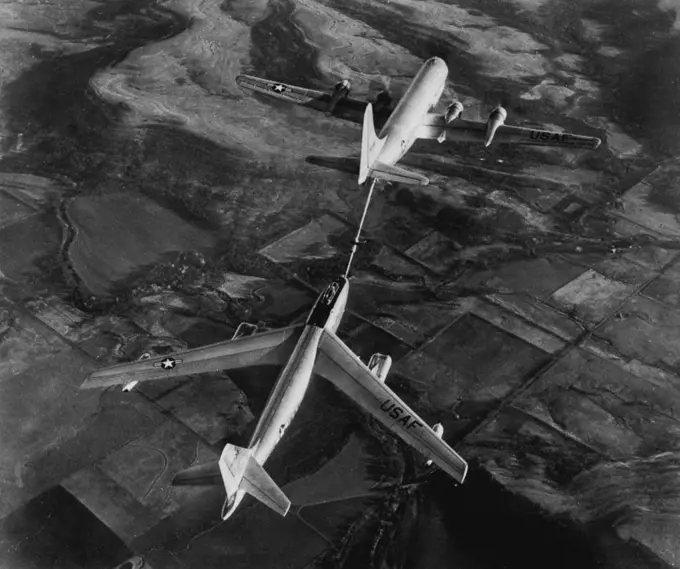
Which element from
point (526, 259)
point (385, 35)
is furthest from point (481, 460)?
point (385, 35)

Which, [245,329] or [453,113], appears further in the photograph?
[453,113]

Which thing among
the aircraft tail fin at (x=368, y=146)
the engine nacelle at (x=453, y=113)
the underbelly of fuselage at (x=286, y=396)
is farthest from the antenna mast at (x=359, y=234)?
the underbelly of fuselage at (x=286, y=396)

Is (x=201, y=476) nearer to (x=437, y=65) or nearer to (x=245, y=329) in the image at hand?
(x=245, y=329)

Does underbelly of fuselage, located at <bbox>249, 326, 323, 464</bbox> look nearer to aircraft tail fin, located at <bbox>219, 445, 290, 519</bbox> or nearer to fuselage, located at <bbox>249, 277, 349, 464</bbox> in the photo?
fuselage, located at <bbox>249, 277, 349, 464</bbox>

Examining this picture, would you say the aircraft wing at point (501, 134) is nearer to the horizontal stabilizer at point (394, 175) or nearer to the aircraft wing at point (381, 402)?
the horizontal stabilizer at point (394, 175)

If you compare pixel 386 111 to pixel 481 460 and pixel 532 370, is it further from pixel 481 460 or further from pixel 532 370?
pixel 481 460

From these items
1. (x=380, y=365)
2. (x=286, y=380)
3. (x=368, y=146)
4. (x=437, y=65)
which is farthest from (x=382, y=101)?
(x=286, y=380)
